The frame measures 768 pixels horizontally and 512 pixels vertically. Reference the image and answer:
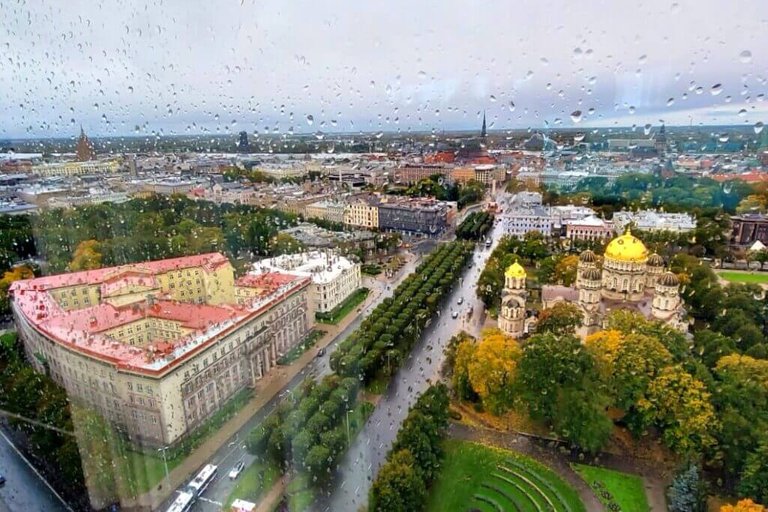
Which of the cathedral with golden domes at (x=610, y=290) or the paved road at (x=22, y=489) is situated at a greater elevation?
the cathedral with golden domes at (x=610, y=290)

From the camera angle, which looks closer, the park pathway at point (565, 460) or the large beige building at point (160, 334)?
the park pathway at point (565, 460)

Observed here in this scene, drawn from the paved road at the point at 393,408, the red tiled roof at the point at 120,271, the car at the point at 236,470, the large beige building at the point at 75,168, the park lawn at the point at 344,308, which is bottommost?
the paved road at the point at 393,408

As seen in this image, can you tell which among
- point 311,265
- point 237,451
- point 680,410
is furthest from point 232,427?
point 680,410

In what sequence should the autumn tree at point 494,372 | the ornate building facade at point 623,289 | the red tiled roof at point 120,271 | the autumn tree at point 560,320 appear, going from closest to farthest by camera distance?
the autumn tree at point 494,372
the autumn tree at point 560,320
the ornate building facade at point 623,289
the red tiled roof at point 120,271

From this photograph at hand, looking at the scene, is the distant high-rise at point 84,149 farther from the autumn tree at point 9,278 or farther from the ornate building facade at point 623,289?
the ornate building facade at point 623,289

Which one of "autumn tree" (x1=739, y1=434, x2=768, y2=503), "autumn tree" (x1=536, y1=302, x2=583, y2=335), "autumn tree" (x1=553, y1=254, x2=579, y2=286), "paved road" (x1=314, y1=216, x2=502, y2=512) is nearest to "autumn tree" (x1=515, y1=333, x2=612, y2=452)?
"autumn tree" (x1=739, y1=434, x2=768, y2=503)

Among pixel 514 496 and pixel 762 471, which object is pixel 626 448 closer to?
pixel 762 471

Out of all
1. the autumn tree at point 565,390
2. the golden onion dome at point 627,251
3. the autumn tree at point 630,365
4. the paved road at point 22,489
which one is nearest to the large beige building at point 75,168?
the paved road at point 22,489

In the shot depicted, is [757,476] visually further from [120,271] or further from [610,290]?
[120,271]

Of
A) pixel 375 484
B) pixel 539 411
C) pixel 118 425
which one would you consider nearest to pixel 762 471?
pixel 539 411
